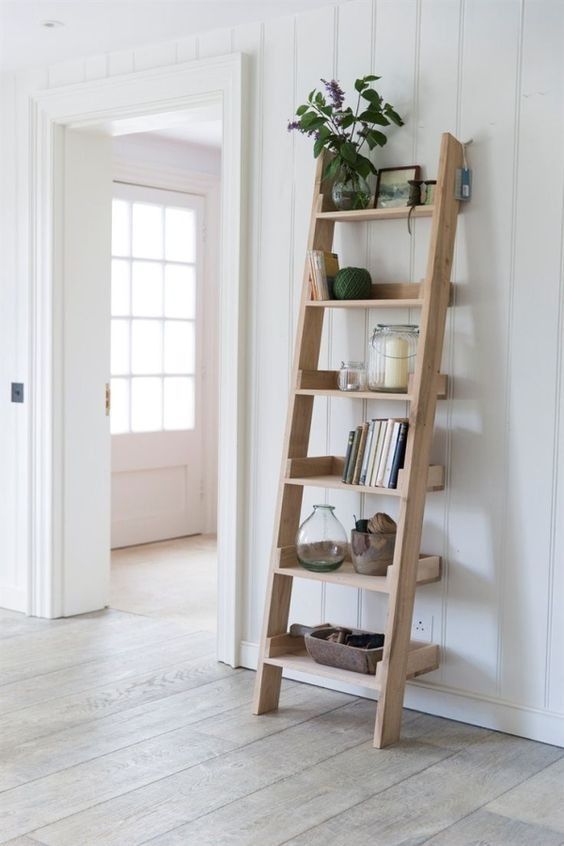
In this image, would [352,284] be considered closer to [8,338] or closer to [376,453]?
[376,453]

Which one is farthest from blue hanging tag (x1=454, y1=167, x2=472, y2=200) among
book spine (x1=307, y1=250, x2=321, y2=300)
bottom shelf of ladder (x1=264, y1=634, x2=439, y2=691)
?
bottom shelf of ladder (x1=264, y1=634, x2=439, y2=691)

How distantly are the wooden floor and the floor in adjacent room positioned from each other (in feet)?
2.55

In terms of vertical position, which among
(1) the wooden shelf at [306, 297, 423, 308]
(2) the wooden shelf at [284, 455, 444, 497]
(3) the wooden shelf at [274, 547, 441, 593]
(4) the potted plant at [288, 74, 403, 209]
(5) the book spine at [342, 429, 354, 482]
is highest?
(4) the potted plant at [288, 74, 403, 209]

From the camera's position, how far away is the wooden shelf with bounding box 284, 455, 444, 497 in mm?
3225

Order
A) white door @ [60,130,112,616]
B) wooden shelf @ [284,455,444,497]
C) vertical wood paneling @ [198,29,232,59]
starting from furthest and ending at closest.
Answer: white door @ [60,130,112,616] → vertical wood paneling @ [198,29,232,59] → wooden shelf @ [284,455,444,497]

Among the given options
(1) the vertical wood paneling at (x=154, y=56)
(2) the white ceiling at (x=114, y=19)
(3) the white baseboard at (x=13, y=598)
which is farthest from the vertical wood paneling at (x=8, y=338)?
(1) the vertical wood paneling at (x=154, y=56)

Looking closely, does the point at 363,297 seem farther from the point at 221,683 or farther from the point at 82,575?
the point at 82,575

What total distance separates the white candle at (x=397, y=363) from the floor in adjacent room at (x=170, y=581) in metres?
1.64

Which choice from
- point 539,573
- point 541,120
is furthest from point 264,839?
point 541,120

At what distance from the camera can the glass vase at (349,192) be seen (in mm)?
3434

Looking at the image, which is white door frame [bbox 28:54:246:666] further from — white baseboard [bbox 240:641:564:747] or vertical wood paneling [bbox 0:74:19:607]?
white baseboard [bbox 240:641:564:747]

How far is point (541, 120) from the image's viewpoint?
123 inches

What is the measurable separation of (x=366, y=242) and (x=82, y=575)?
2039 millimetres

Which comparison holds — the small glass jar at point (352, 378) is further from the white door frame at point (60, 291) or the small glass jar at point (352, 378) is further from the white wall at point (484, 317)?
the white door frame at point (60, 291)
